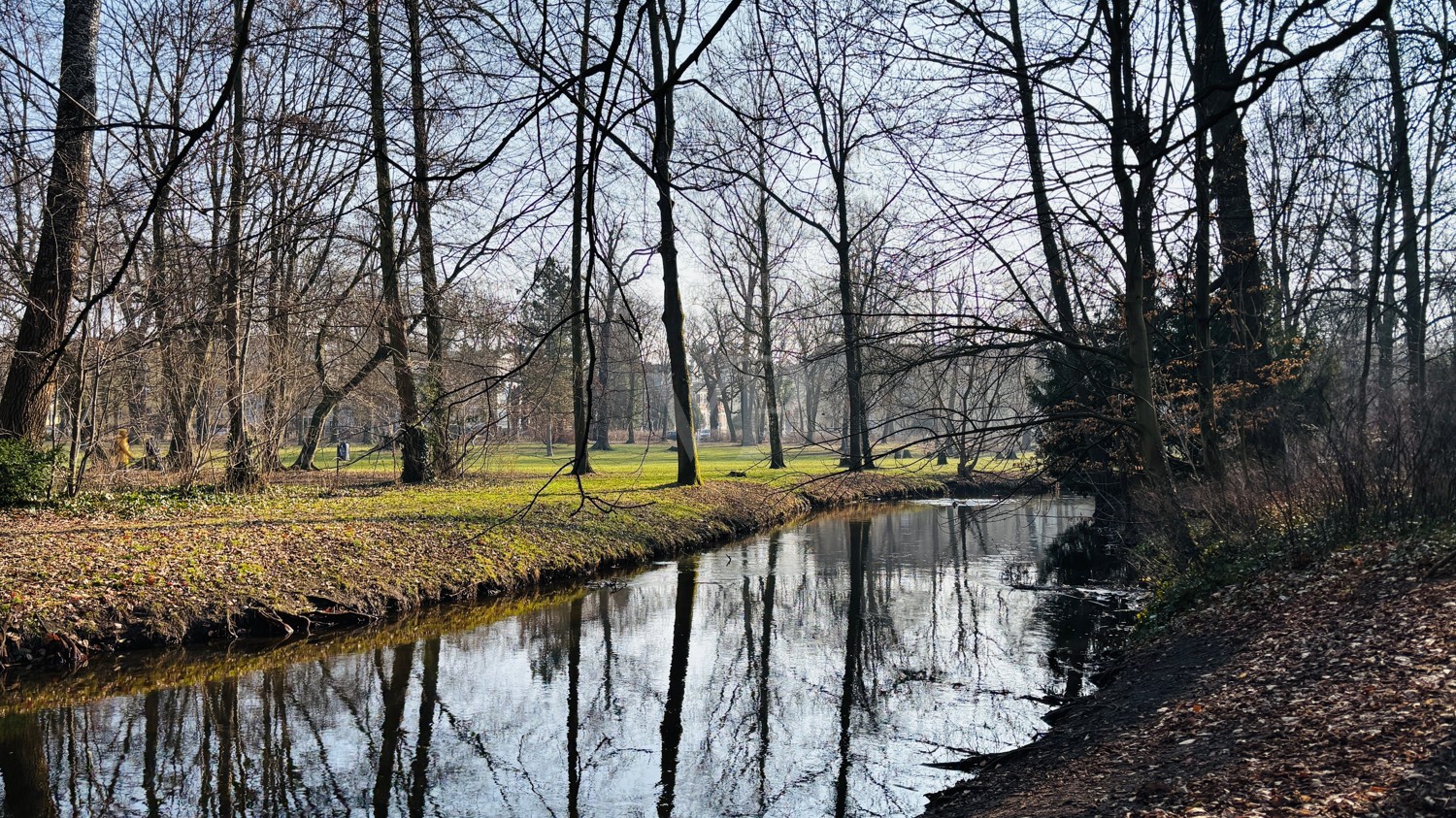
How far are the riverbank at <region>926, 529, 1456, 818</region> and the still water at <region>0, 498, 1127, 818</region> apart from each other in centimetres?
94

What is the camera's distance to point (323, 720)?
7672 millimetres

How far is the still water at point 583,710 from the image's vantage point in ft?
20.7

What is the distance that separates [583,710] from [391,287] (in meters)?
4.29

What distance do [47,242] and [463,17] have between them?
1173cm

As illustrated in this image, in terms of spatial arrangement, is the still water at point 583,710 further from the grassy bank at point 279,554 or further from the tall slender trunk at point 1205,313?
the tall slender trunk at point 1205,313

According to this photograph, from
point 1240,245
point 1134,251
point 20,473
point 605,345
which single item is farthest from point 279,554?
point 1240,245

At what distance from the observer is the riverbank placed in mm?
4059

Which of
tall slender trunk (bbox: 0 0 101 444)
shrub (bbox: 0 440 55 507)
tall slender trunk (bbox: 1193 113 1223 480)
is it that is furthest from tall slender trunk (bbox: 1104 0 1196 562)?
shrub (bbox: 0 440 55 507)

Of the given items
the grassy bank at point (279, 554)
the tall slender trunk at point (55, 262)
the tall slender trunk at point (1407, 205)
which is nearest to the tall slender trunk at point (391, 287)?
the grassy bank at point (279, 554)

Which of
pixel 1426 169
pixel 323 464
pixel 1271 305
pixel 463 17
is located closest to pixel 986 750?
pixel 463 17

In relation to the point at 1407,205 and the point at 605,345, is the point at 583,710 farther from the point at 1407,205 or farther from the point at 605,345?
the point at 1407,205

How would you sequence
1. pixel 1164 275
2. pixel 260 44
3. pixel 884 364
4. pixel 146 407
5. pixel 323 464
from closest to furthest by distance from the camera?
pixel 260 44 → pixel 884 364 → pixel 1164 275 → pixel 146 407 → pixel 323 464

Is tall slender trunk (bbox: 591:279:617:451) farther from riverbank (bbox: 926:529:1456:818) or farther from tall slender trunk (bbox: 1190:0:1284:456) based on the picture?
tall slender trunk (bbox: 1190:0:1284:456)

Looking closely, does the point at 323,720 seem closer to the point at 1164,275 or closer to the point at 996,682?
the point at 996,682
